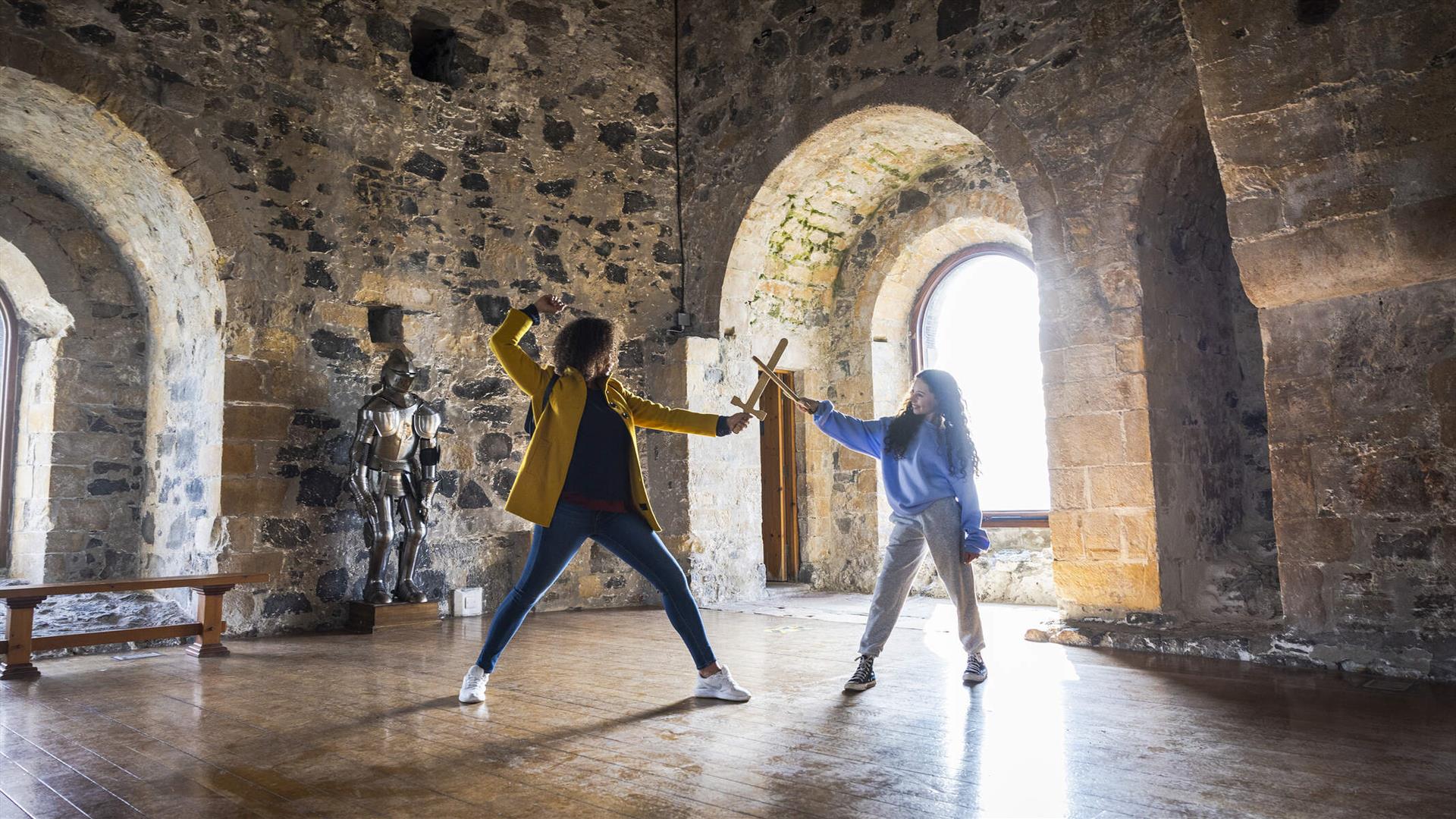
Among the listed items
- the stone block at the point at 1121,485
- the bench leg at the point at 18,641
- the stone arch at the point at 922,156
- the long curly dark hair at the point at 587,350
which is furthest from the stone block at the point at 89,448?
the stone block at the point at 1121,485

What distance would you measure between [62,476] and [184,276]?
4.45 ft

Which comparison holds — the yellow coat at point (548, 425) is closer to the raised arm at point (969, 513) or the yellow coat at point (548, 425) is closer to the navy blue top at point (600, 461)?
the navy blue top at point (600, 461)

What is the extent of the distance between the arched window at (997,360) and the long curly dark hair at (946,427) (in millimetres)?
2938

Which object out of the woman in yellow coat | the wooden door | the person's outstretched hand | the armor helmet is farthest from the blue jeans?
the wooden door

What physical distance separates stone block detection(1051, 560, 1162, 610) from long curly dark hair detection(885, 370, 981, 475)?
1255 mm

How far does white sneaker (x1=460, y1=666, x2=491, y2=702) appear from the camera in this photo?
3.06 meters

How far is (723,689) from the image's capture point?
10.0 ft

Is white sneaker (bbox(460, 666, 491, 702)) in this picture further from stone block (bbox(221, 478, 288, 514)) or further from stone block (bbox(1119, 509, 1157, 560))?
stone block (bbox(1119, 509, 1157, 560))

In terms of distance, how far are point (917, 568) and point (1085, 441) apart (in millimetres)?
1533

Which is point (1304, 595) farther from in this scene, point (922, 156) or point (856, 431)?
point (922, 156)

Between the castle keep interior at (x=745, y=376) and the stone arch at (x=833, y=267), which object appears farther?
the stone arch at (x=833, y=267)

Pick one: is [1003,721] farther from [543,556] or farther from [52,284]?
[52,284]

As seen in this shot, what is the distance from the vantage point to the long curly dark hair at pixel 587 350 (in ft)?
10.3

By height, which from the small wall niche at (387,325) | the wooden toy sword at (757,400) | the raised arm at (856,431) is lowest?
the raised arm at (856,431)
